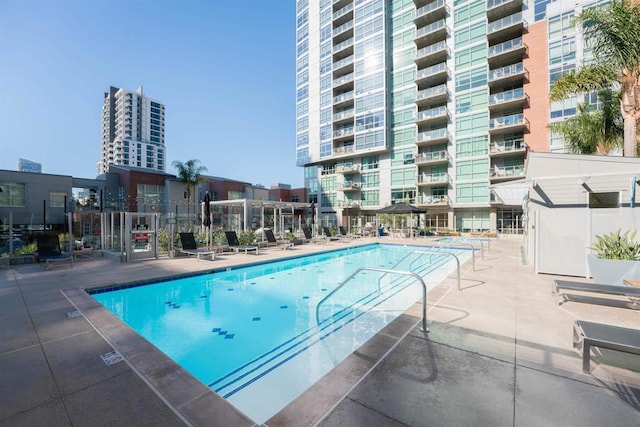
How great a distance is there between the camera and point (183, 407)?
240 centimetres

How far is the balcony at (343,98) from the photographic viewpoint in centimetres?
3667

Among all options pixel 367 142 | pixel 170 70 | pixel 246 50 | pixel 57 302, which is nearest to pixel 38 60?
pixel 170 70

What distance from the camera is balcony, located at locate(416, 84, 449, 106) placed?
29.8 m

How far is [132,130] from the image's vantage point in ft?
300

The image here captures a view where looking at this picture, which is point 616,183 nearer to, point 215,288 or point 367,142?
point 215,288

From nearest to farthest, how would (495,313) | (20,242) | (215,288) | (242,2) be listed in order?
(495,313)
(215,288)
(20,242)
(242,2)

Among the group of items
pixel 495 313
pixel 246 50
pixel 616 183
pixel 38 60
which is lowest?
pixel 495 313

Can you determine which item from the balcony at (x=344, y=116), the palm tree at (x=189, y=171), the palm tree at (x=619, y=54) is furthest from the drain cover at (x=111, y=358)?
the balcony at (x=344, y=116)

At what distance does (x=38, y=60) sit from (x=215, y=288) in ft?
56.4

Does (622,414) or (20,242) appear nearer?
(622,414)

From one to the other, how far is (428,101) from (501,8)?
1005cm

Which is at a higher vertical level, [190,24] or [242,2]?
[242,2]

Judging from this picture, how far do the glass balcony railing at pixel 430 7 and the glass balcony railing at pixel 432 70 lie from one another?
595 cm

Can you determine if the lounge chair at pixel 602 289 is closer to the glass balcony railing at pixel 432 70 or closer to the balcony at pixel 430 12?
the glass balcony railing at pixel 432 70
